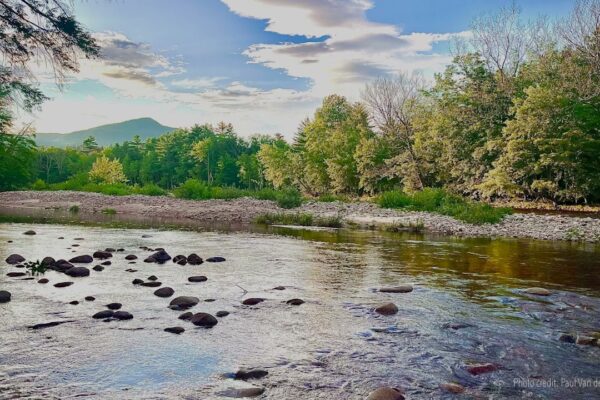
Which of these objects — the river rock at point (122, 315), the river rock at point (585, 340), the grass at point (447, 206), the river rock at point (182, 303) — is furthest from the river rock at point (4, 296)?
the grass at point (447, 206)

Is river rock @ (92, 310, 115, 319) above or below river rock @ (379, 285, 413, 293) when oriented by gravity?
above

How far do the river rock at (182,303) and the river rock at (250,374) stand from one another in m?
3.02

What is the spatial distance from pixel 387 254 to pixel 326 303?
7012 mm

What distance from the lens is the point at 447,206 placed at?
31.3m

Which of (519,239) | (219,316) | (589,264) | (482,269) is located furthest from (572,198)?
(219,316)

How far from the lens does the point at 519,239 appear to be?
21.0 meters

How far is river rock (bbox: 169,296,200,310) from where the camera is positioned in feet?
26.7

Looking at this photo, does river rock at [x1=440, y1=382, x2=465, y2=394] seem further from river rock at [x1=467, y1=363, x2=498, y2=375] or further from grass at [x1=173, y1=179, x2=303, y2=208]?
grass at [x1=173, y1=179, x2=303, y2=208]

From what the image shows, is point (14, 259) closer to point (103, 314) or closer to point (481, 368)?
point (103, 314)

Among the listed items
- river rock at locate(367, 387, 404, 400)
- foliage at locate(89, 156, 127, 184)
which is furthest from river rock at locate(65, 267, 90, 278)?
foliage at locate(89, 156, 127, 184)

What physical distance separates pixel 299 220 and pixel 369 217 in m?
5.63

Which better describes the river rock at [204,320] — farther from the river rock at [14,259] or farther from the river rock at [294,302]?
the river rock at [14,259]

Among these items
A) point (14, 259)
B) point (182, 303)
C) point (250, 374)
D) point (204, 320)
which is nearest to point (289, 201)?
point (14, 259)

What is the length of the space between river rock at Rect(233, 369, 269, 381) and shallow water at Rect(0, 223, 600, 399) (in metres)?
0.12
